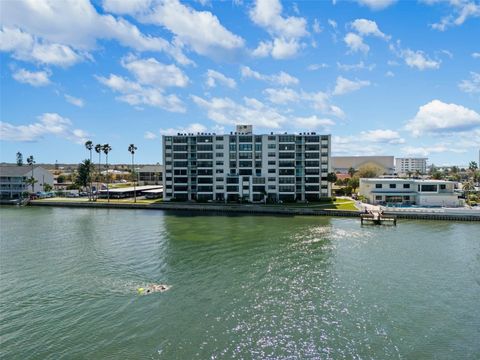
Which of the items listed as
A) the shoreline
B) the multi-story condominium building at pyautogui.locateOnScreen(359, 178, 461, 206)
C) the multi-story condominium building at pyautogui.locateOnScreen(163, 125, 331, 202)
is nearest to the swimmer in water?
the shoreline

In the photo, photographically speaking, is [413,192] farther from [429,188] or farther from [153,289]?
[153,289]

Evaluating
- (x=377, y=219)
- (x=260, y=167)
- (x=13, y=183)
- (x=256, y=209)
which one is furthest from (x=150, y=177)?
(x=377, y=219)

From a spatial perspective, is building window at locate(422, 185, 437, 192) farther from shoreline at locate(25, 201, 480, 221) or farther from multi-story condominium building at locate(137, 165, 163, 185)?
multi-story condominium building at locate(137, 165, 163, 185)

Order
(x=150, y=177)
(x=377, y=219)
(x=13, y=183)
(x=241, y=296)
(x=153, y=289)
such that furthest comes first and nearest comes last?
(x=150, y=177)
(x=13, y=183)
(x=377, y=219)
(x=153, y=289)
(x=241, y=296)

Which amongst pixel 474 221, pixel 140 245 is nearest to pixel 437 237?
pixel 474 221

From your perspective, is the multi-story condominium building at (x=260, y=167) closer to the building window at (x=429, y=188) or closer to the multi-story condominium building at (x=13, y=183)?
the building window at (x=429, y=188)

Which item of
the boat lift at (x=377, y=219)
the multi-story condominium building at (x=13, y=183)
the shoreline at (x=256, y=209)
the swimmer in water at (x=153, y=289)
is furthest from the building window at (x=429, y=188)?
the multi-story condominium building at (x=13, y=183)
